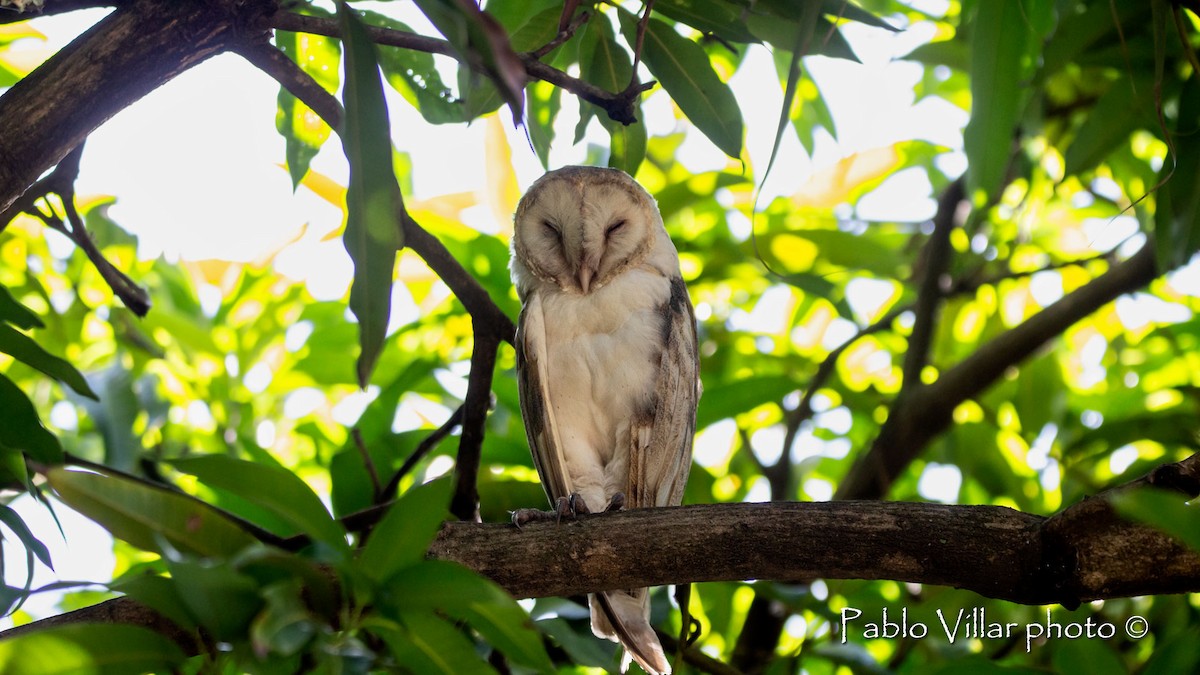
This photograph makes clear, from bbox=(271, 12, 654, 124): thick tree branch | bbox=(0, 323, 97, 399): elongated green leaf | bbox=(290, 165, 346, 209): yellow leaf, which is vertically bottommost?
bbox=(0, 323, 97, 399): elongated green leaf

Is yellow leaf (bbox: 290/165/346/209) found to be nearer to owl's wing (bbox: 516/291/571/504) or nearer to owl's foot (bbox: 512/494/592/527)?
owl's wing (bbox: 516/291/571/504)

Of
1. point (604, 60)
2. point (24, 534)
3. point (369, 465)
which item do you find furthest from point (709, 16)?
point (24, 534)

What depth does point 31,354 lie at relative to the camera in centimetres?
162

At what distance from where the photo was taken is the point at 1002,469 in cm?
297

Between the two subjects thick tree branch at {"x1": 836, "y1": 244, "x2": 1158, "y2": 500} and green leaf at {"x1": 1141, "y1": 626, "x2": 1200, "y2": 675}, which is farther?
thick tree branch at {"x1": 836, "y1": 244, "x2": 1158, "y2": 500}

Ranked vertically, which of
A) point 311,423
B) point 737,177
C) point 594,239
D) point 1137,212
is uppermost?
point 1137,212

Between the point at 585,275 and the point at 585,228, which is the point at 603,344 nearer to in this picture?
the point at 585,275

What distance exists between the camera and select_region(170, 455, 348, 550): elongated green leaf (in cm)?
110

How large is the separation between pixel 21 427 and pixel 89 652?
70 centimetres

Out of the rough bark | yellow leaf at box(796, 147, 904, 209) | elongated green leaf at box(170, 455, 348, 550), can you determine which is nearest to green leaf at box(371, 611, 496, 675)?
elongated green leaf at box(170, 455, 348, 550)

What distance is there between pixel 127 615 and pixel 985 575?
1.22 metres

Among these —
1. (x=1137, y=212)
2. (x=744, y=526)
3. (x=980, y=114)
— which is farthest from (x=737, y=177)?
(x=744, y=526)

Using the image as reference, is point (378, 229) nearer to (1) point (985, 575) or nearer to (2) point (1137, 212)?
(1) point (985, 575)

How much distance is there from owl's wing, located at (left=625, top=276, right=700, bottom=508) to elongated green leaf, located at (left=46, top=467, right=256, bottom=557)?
137 centimetres
